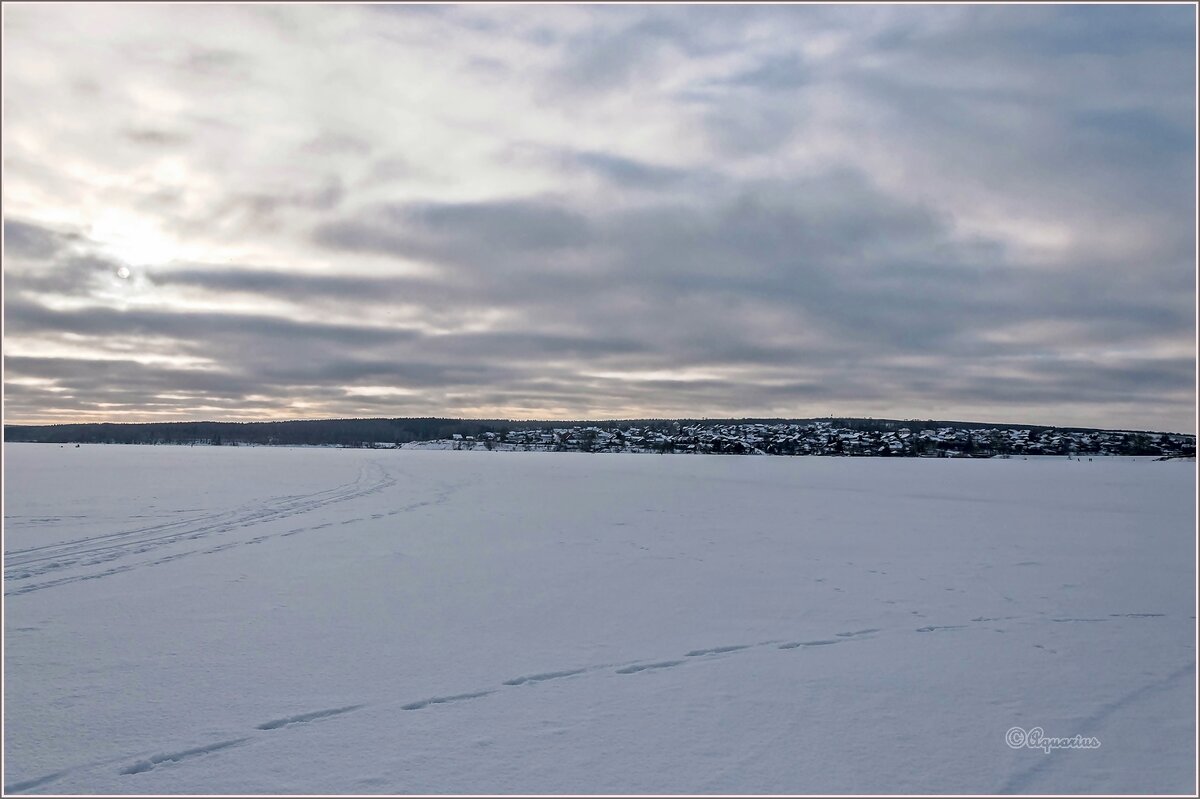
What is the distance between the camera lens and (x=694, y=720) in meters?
4.37

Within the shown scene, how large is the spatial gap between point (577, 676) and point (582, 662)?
32 centimetres

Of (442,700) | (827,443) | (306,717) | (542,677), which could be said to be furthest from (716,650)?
(827,443)

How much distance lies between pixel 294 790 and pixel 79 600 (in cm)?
472

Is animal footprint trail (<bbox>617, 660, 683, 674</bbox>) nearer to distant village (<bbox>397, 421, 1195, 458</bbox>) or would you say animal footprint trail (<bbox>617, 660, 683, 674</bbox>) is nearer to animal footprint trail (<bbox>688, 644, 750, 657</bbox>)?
animal footprint trail (<bbox>688, 644, 750, 657</bbox>)

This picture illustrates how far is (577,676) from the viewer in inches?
200

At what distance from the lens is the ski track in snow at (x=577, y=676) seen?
3.70 meters

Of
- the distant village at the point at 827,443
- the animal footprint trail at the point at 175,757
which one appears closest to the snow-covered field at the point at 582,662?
the animal footprint trail at the point at 175,757

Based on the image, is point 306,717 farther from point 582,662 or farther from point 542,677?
point 582,662

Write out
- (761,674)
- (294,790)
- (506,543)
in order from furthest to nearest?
(506,543), (761,674), (294,790)

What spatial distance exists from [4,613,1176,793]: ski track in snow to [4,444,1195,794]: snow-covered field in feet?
0.08

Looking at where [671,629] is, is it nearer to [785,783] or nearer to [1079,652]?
[785,783]

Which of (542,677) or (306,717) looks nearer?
(306,717)

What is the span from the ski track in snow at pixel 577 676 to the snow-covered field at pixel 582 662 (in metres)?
0.02

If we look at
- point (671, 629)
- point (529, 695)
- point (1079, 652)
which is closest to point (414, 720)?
point (529, 695)
